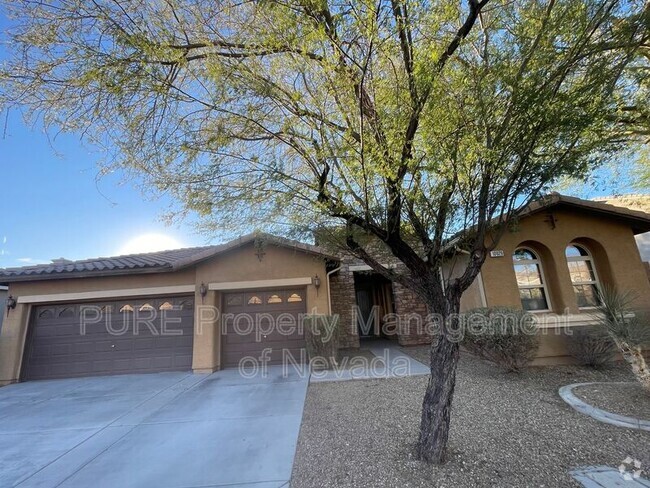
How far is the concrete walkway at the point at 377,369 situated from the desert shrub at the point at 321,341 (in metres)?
0.32

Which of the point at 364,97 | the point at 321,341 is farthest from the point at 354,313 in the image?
the point at 364,97

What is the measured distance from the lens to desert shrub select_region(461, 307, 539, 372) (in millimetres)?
6676

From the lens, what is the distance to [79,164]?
4.40 meters

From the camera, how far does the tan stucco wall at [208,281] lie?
947 cm

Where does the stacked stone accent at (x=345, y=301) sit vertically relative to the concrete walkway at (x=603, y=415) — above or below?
above

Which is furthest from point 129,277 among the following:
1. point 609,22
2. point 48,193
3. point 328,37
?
point 609,22

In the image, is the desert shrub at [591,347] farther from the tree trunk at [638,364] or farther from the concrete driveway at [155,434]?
the concrete driveway at [155,434]

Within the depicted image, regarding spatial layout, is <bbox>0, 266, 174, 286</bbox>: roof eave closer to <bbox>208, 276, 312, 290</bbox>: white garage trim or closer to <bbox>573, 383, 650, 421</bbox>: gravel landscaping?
<bbox>208, 276, 312, 290</bbox>: white garage trim

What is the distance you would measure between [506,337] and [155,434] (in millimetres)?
6960

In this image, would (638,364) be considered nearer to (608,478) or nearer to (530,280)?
(608,478)

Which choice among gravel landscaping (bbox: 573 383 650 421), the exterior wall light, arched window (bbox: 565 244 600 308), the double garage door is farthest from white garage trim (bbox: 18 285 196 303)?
arched window (bbox: 565 244 600 308)

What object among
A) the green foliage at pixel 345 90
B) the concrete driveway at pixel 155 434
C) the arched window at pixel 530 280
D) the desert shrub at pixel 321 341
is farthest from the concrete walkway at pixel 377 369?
the green foliage at pixel 345 90

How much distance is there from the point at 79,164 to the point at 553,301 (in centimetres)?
1090

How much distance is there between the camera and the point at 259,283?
986cm
